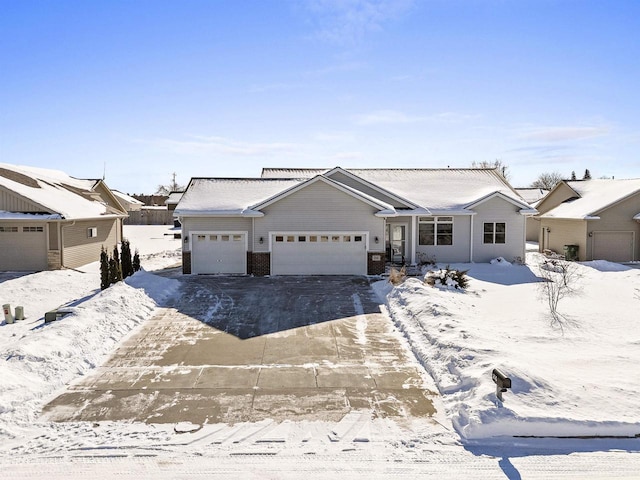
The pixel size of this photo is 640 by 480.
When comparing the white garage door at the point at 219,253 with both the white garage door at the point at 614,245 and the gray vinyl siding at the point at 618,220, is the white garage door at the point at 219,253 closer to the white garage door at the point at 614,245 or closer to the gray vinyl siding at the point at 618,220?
the gray vinyl siding at the point at 618,220

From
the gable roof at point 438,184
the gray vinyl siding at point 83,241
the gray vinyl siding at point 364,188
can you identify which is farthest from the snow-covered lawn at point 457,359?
the gable roof at point 438,184

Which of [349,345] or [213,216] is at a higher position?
[213,216]

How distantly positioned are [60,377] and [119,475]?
3.76 metres

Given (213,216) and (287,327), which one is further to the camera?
(213,216)

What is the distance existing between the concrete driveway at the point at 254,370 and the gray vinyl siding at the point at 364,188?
27.5ft

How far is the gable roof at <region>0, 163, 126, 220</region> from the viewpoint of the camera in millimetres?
21484

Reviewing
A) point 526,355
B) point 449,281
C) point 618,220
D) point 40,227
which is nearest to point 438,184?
point 618,220

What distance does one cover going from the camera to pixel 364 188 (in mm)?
23047

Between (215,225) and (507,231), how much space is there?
44.7ft

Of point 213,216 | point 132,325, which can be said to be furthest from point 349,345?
point 213,216

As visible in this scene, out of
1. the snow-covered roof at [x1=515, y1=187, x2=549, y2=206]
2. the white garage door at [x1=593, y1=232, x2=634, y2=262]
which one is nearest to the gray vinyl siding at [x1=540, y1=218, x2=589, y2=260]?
the white garage door at [x1=593, y1=232, x2=634, y2=262]

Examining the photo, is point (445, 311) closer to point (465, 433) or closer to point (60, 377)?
point (465, 433)

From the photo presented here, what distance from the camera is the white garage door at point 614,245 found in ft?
86.8

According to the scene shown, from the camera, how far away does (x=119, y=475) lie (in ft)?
18.7
